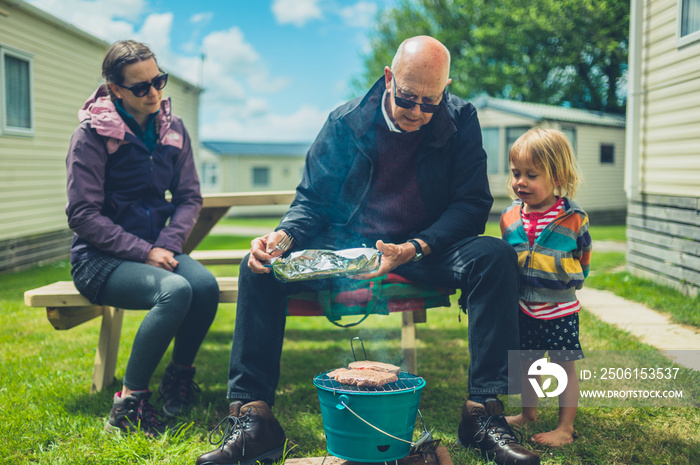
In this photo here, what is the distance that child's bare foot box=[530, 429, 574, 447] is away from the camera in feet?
6.93

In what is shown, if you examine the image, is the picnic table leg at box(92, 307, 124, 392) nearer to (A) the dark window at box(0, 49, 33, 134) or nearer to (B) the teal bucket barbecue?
(B) the teal bucket barbecue

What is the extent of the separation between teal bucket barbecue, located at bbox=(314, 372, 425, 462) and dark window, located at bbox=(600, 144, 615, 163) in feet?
61.7

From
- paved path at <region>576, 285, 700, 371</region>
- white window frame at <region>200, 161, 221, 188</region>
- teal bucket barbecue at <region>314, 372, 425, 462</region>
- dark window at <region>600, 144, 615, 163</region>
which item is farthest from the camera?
white window frame at <region>200, 161, 221, 188</region>

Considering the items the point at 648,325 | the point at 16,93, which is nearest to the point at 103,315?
the point at 648,325

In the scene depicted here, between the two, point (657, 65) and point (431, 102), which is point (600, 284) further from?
point (431, 102)

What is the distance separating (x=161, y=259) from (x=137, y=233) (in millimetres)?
214

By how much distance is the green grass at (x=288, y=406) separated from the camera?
2.06m

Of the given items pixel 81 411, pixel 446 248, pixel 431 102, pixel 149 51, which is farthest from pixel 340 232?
pixel 81 411

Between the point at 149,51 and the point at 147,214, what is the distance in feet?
2.68

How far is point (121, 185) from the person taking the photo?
2.63m

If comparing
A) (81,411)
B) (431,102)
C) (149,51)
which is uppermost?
(149,51)

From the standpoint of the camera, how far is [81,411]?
2.54 metres

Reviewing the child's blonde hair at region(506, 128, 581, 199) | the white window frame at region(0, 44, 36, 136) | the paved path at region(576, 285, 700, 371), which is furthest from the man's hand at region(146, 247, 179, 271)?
the white window frame at region(0, 44, 36, 136)

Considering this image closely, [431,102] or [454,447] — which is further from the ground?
[431,102]
